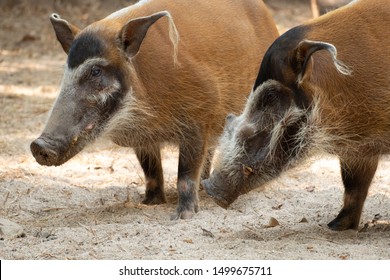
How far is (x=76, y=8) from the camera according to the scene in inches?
589

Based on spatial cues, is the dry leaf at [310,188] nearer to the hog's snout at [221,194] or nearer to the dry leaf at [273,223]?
the dry leaf at [273,223]

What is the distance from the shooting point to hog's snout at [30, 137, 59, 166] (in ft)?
19.5

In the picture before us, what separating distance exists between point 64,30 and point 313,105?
2.20m

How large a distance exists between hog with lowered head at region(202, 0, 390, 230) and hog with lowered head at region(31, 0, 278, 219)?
1049mm

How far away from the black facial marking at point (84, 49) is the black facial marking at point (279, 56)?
4.40 ft

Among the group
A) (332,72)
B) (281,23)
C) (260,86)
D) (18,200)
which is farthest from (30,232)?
(281,23)

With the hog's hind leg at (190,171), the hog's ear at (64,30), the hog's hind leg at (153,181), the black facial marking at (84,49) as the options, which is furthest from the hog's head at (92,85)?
the hog's hind leg at (153,181)

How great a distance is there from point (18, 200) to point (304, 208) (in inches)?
85.8

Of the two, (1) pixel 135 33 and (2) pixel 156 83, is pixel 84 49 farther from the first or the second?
(2) pixel 156 83

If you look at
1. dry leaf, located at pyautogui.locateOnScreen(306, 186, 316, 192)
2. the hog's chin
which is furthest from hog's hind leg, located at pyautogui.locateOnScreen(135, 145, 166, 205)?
dry leaf, located at pyautogui.locateOnScreen(306, 186, 316, 192)

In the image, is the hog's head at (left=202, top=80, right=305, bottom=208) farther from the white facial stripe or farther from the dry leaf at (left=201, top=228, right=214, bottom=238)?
the white facial stripe

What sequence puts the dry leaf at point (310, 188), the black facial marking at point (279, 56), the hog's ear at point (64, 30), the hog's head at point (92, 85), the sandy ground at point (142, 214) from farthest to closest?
the dry leaf at point (310, 188) < the hog's ear at point (64, 30) < the hog's head at point (92, 85) < the sandy ground at point (142, 214) < the black facial marking at point (279, 56)

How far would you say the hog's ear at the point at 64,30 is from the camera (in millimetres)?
6648

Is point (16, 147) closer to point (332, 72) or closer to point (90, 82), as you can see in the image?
point (90, 82)
